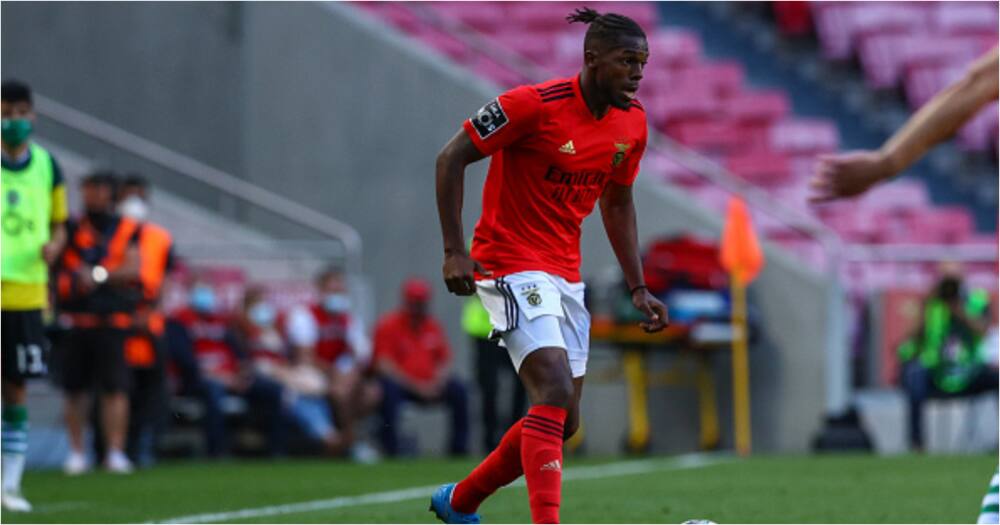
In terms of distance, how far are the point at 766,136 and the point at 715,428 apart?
4258 mm

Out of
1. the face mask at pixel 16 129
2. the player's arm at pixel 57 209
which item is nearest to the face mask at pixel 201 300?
the player's arm at pixel 57 209

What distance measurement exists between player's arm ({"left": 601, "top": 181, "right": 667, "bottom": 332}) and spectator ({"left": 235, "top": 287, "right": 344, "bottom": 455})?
8.39m

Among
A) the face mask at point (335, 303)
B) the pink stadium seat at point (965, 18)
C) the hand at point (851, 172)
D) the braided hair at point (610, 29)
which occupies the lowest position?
the face mask at point (335, 303)

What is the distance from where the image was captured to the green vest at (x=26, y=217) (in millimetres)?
9344

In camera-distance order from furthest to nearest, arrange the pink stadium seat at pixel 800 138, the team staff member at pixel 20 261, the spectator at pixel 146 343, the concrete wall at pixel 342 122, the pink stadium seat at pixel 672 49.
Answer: the pink stadium seat at pixel 672 49 → the pink stadium seat at pixel 800 138 → the concrete wall at pixel 342 122 → the spectator at pixel 146 343 → the team staff member at pixel 20 261

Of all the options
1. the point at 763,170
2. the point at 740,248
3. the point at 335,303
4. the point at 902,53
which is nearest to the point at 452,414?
the point at 335,303

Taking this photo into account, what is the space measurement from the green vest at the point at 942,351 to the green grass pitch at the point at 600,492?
1469 mm

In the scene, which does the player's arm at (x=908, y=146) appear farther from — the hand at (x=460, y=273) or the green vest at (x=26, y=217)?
the green vest at (x=26, y=217)

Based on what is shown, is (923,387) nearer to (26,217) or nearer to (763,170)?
(763,170)

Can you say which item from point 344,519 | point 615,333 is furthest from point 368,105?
point 344,519

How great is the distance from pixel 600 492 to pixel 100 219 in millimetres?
4996

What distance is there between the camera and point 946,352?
15.3 metres

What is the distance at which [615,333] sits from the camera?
16156 millimetres

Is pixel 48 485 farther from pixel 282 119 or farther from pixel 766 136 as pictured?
pixel 766 136
